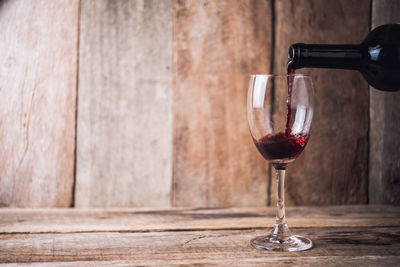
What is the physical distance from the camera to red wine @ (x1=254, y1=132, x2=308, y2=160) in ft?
2.66

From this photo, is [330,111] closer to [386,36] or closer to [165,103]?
[386,36]

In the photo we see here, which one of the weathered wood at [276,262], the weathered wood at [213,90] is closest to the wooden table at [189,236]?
the weathered wood at [276,262]

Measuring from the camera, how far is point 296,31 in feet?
4.00

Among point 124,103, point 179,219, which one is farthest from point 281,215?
point 124,103

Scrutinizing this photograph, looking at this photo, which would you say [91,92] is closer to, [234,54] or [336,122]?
[234,54]

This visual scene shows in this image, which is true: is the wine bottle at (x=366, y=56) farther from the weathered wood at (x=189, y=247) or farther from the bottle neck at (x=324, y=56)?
the weathered wood at (x=189, y=247)

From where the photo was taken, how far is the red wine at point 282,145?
0.81 metres

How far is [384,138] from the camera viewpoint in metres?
1.24

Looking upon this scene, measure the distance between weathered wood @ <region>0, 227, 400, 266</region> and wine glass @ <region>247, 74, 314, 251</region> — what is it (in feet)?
0.18

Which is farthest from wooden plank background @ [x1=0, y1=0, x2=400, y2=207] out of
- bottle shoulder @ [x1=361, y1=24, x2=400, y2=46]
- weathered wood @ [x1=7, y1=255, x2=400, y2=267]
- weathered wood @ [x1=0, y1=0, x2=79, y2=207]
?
weathered wood @ [x1=7, y1=255, x2=400, y2=267]

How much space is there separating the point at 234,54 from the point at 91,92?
399 millimetres

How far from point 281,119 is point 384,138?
57 centimetres

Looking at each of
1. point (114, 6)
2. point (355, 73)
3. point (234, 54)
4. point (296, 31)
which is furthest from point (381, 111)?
point (114, 6)

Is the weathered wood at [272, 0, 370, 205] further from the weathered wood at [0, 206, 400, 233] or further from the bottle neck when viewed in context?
the bottle neck
